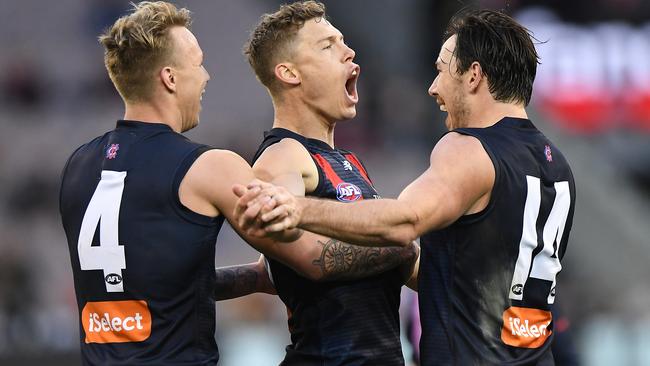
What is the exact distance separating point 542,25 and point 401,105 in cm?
325

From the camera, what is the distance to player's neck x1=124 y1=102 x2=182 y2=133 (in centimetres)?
582

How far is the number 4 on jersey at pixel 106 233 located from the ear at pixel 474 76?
1.74m

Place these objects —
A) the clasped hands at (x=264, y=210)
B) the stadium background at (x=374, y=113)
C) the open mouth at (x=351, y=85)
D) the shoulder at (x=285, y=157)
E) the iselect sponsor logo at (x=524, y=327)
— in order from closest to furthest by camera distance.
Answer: the clasped hands at (x=264, y=210)
the iselect sponsor logo at (x=524, y=327)
the shoulder at (x=285, y=157)
the open mouth at (x=351, y=85)
the stadium background at (x=374, y=113)

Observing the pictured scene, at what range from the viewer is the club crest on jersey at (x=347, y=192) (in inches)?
235

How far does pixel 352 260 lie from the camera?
19.1 ft

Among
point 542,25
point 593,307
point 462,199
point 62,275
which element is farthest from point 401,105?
point 462,199

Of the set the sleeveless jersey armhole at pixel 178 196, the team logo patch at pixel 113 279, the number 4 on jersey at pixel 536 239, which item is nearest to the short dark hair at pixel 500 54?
the number 4 on jersey at pixel 536 239

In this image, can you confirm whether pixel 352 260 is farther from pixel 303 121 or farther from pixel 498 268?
pixel 303 121

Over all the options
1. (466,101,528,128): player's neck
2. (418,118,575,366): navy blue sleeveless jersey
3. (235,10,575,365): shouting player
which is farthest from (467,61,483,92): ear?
(418,118,575,366): navy blue sleeveless jersey

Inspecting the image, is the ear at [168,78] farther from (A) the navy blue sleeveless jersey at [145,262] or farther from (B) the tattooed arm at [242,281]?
(B) the tattooed arm at [242,281]

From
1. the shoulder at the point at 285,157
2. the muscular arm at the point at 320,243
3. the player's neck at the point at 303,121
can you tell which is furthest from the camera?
the player's neck at the point at 303,121

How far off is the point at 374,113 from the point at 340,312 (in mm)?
12893

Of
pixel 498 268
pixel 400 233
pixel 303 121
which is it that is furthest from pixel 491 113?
pixel 303 121

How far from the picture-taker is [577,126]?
20.6 m
